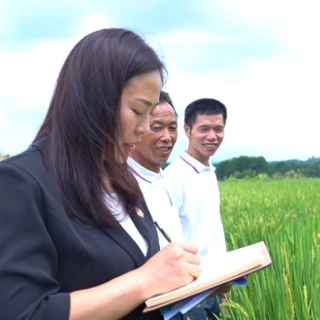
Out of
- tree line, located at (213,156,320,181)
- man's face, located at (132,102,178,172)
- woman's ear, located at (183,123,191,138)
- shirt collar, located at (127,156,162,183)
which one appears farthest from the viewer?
tree line, located at (213,156,320,181)

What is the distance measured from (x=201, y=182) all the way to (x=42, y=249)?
6.91 ft

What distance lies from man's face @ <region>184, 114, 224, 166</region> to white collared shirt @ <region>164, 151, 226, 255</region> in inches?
11.2

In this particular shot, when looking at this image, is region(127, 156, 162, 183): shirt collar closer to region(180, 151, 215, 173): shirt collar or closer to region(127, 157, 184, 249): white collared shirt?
region(127, 157, 184, 249): white collared shirt

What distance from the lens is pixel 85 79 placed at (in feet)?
4.27

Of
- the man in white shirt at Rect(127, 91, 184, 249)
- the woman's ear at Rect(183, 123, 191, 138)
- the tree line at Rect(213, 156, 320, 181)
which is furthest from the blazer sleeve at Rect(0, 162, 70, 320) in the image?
the tree line at Rect(213, 156, 320, 181)

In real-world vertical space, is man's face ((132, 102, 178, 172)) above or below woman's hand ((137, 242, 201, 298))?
above

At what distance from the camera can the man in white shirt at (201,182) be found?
300 centimetres

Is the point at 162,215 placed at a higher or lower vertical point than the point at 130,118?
lower

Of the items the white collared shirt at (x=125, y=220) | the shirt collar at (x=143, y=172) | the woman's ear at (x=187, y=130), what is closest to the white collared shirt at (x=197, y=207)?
the shirt collar at (x=143, y=172)

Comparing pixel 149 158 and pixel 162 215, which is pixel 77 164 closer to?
pixel 162 215

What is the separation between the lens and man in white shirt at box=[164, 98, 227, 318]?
3.00 metres

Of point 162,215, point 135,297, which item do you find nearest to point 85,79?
point 135,297

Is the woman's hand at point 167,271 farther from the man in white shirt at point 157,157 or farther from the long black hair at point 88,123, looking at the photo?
the man in white shirt at point 157,157

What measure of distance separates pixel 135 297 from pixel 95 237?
16cm
